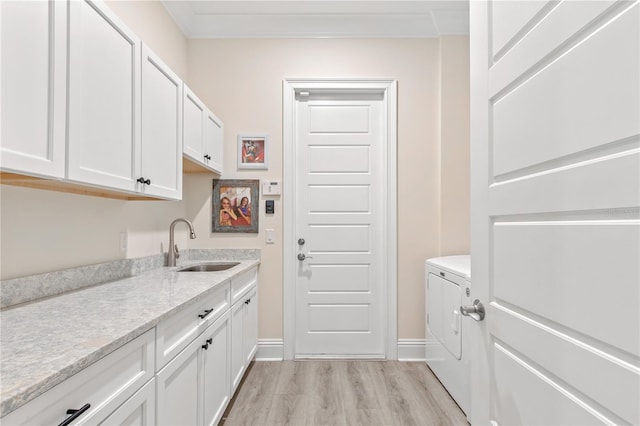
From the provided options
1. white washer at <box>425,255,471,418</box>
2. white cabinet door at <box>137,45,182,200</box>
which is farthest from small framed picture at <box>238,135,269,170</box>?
white washer at <box>425,255,471,418</box>

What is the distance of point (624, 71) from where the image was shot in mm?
557

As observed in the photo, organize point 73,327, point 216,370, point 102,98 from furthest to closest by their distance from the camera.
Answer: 1. point 216,370
2. point 102,98
3. point 73,327

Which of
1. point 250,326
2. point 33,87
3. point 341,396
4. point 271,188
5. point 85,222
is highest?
point 33,87

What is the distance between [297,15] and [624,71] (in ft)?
9.57

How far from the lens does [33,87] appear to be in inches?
40.4

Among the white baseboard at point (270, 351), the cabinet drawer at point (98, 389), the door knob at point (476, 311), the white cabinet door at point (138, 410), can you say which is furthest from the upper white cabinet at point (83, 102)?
the white baseboard at point (270, 351)

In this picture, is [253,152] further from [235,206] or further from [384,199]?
[384,199]

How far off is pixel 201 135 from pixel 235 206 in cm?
75

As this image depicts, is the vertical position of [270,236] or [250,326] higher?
[270,236]

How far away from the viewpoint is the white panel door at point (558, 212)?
Result: 0.56 m

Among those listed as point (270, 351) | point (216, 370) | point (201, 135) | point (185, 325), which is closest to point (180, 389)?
point (185, 325)

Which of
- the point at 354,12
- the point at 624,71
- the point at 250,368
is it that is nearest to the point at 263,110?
the point at 354,12

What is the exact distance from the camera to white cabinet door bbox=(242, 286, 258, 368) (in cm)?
248

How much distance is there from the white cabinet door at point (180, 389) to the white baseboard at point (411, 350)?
1.90 m
